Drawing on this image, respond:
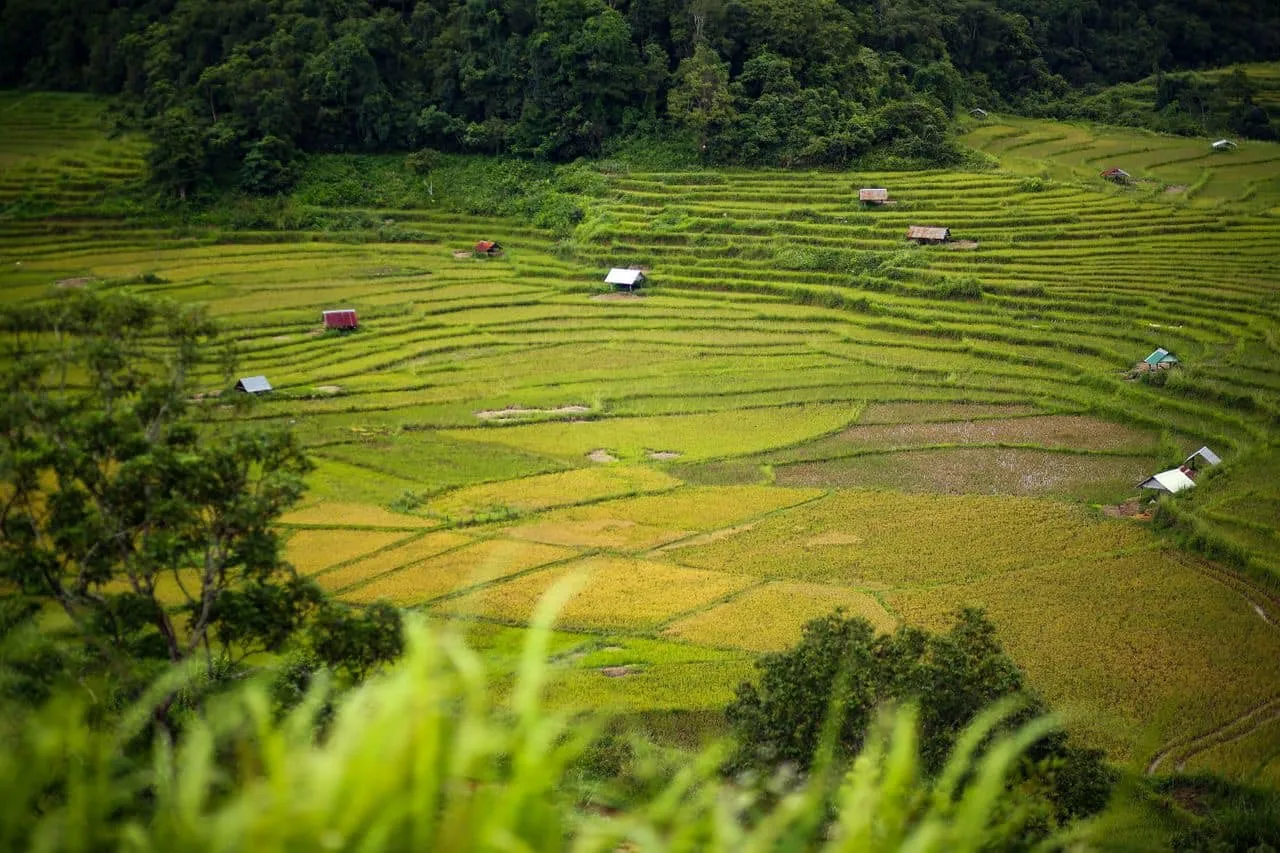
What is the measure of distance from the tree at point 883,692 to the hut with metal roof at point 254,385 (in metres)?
17.9

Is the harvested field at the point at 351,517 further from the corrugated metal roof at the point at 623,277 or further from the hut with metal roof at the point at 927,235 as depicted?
the hut with metal roof at the point at 927,235

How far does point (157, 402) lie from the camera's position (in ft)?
34.6

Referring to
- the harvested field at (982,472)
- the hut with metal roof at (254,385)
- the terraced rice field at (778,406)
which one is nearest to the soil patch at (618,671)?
the terraced rice field at (778,406)

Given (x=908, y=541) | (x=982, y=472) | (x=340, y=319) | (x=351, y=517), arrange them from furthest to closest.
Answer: (x=340, y=319), (x=982, y=472), (x=351, y=517), (x=908, y=541)

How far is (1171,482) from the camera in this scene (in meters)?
21.5

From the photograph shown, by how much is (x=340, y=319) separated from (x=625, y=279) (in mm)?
8319

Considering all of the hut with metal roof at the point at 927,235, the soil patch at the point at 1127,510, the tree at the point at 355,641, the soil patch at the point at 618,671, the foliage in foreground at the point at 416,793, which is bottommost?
the soil patch at the point at 1127,510

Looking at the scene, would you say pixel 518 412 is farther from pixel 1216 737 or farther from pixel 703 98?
pixel 703 98

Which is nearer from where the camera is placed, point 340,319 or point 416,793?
point 416,793

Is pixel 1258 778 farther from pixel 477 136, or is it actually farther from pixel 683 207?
pixel 477 136

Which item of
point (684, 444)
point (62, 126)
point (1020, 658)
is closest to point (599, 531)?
point (684, 444)

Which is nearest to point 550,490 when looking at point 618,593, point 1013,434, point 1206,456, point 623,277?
point 618,593

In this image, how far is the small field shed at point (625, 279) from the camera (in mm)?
36094

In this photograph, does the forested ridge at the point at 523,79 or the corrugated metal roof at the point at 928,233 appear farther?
the forested ridge at the point at 523,79
